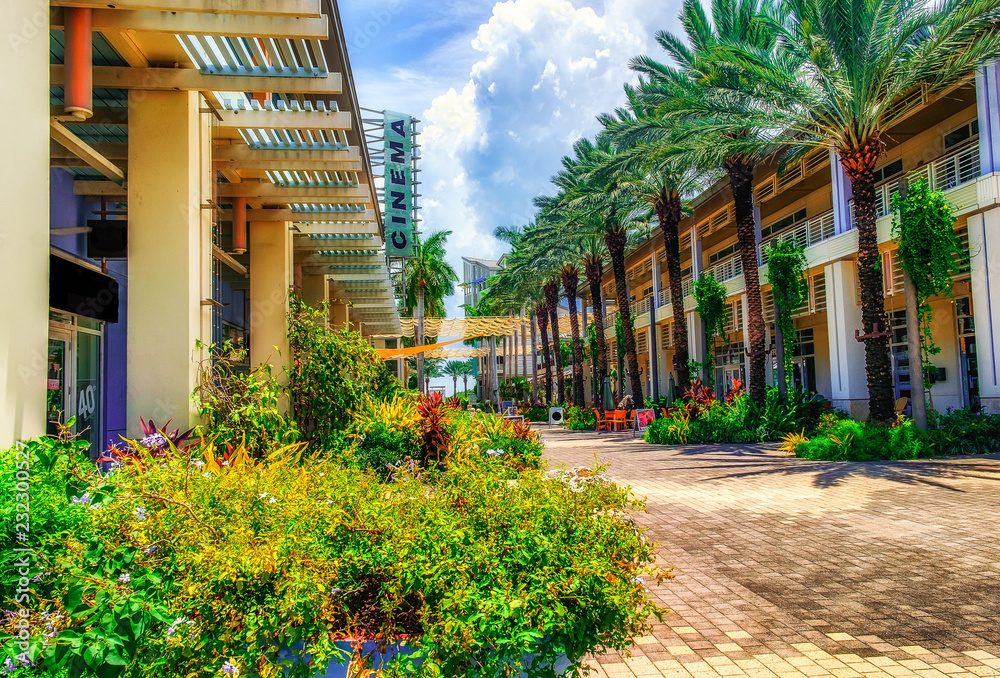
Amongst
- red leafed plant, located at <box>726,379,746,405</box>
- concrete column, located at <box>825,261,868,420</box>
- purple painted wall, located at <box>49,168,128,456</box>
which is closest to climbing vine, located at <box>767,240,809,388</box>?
concrete column, located at <box>825,261,868,420</box>

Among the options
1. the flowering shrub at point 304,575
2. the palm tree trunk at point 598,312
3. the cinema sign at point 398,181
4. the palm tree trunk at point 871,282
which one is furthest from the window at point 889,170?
the flowering shrub at point 304,575

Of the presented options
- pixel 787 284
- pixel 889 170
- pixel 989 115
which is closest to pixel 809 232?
pixel 889 170

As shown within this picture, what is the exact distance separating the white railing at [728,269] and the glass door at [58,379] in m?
22.2

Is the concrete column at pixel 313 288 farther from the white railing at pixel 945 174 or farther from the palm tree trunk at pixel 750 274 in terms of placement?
the white railing at pixel 945 174

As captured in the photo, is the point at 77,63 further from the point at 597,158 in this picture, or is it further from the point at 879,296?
the point at 597,158

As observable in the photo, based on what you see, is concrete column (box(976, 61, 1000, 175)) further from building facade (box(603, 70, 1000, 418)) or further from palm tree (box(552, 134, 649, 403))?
palm tree (box(552, 134, 649, 403))

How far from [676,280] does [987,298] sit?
10.4 metres

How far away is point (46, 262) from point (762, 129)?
17.2m

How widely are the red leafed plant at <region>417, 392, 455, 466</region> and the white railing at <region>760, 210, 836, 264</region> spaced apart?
15460 millimetres

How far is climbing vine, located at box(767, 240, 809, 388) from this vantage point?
2062 centimetres

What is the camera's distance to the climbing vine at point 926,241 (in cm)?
1460

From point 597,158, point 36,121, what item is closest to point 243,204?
point 36,121

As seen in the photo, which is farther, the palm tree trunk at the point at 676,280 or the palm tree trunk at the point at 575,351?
the palm tree trunk at the point at 575,351

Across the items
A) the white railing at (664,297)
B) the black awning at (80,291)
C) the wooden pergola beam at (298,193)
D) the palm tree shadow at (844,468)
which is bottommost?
the palm tree shadow at (844,468)
